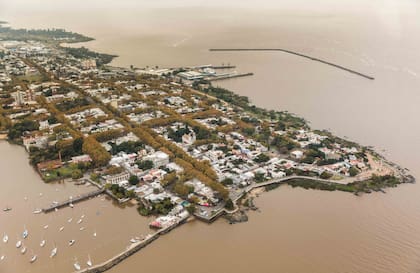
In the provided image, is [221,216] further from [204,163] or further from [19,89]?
[19,89]

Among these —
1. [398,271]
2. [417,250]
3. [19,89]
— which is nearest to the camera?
[398,271]

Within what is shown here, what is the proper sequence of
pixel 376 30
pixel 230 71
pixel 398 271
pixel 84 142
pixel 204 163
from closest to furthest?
pixel 398 271
pixel 204 163
pixel 84 142
pixel 230 71
pixel 376 30

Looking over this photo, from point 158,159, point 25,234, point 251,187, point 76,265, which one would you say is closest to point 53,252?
point 76,265

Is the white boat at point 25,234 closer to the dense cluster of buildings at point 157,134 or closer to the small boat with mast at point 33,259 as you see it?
the small boat with mast at point 33,259

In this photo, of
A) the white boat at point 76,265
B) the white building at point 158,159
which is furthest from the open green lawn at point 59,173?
the white boat at point 76,265

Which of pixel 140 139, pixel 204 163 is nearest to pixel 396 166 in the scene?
pixel 204 163

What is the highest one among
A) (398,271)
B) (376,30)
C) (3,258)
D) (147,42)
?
(376,30)
